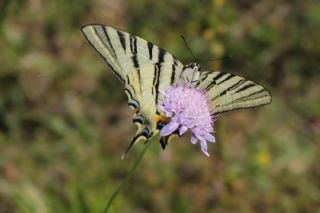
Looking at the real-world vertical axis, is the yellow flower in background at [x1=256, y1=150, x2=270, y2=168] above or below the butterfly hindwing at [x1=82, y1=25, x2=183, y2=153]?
below

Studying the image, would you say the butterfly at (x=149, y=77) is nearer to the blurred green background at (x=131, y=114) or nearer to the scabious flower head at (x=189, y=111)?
the scabious flower head at (x=189, y=111)

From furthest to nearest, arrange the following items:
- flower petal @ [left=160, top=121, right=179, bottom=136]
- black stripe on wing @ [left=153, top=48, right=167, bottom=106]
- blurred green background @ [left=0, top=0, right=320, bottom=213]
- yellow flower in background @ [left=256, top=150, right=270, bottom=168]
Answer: yellow flower in background @ [left=256, top=150, right=270, bottom=168], blurred green background @ [left=0, top=0, right=320, bottom=213], black stripe on wing @ [left=153, top=48, right=167, bottom=106], flower petal @ [left=160, top=121, right=179, bottom=136]

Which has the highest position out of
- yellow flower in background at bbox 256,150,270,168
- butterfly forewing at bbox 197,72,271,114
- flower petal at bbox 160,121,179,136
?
butterfly forewing at bbox 197,72,271,114

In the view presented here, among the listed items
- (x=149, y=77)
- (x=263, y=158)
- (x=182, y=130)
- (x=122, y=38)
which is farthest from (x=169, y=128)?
(x=263, y=158)

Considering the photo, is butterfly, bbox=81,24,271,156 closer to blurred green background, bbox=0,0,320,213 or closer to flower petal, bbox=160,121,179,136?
flower petal, bbox=160,121,179,136

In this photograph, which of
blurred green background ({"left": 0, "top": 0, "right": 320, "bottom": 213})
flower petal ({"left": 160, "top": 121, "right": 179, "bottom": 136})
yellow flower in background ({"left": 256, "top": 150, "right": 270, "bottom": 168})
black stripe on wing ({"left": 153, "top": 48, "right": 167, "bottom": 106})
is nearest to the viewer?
flower petal ({"left": 160, "top": 121, "right": 179, "bottom": 136})

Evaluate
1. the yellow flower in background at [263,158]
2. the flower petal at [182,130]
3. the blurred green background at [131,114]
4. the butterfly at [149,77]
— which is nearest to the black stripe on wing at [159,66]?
the butterfly at [149,77]

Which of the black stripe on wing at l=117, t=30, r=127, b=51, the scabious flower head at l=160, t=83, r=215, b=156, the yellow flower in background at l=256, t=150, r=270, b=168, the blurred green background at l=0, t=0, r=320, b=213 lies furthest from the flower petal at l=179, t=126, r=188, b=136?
the yellow flower in background at l=256, t=150, r=270, b=168
